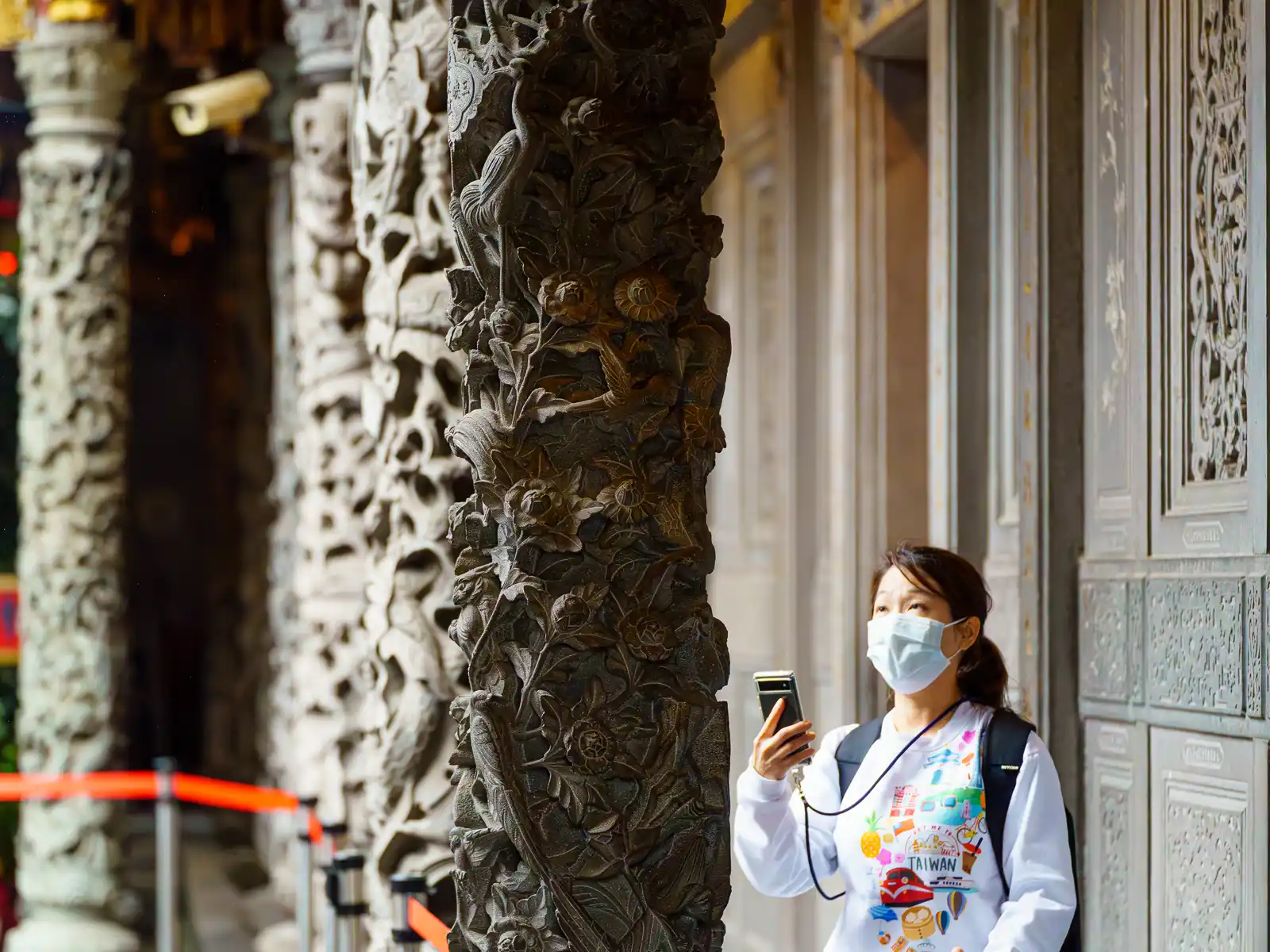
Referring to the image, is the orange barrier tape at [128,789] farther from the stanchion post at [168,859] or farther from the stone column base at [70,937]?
the stone column base at [70,937]

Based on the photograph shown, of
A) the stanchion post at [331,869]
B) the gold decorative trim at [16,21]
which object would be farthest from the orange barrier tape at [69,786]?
the gold decorative trim at [16,21]

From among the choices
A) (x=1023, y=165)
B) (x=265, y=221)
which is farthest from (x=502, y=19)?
(x=265, y=221)

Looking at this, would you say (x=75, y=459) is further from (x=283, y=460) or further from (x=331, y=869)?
(x=331, y=869)

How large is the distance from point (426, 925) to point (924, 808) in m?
1.39

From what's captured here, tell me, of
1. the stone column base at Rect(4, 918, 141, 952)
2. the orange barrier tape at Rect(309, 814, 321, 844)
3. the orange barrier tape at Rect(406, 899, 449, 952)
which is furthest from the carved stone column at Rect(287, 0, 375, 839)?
the orange barrier tape at Rect(406, 899, 449, 952)

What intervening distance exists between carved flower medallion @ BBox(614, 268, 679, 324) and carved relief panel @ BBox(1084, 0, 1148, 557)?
5.11 feet

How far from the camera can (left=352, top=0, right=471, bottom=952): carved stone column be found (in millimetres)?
5043

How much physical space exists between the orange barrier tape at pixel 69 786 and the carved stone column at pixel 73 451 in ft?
0.20

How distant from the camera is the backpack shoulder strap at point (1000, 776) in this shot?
3.00 meters

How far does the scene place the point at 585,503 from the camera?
3.07 metres

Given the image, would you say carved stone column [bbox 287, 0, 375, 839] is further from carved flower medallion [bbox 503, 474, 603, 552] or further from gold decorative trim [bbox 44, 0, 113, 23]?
carved flower medallion [bbox 503, 474, 603, 552]

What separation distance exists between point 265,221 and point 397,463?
7.45 meters

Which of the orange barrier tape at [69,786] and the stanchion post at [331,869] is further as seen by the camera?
the orange barrier tape at [69,786]

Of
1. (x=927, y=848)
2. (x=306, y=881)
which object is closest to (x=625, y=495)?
(x=927, y=848)
